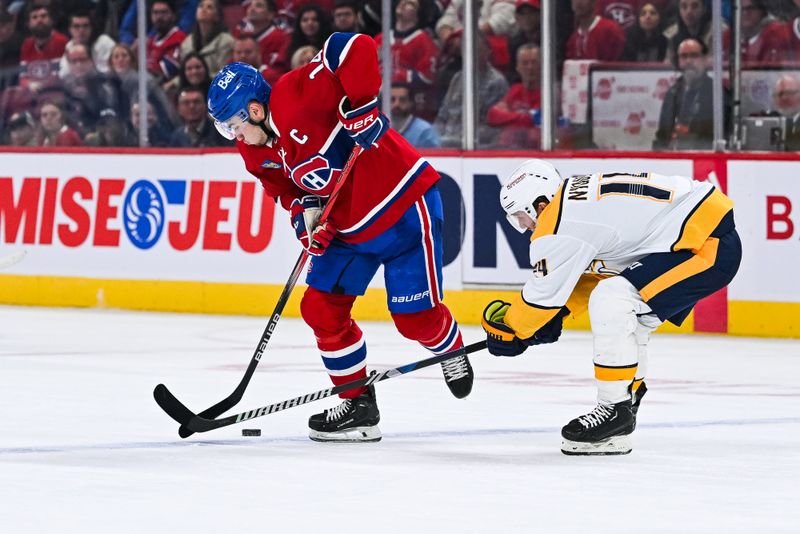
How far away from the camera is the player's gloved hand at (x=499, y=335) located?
4.63 meters

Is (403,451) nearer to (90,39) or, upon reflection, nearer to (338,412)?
(338,412)

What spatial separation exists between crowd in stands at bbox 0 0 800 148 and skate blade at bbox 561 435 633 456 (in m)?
3.76

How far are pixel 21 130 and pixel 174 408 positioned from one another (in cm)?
553

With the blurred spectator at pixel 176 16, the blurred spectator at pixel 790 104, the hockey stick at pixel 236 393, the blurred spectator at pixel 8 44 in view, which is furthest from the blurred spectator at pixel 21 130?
the hockey stick at pixel 236 393

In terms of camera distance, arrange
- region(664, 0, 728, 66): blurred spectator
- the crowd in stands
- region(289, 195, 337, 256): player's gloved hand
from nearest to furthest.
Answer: region(289, 195, 337, 256): player's gloved hand
region(664, 0, 728, 66): blurred spectator
the crowd in stands

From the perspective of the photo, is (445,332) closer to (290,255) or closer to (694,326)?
(694,326)

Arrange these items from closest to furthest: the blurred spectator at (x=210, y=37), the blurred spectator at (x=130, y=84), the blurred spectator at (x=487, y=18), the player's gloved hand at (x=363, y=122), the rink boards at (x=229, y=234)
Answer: the player's gloved hand at (x=363, y=122) → the rink boards at (x=229, y=234) → the blurred spectator at (x=487, y=18) → the blurred spectator at (x=210, y=37) → the blurred spectator at (x=130, y=84)

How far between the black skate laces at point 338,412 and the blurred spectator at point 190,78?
4.87m

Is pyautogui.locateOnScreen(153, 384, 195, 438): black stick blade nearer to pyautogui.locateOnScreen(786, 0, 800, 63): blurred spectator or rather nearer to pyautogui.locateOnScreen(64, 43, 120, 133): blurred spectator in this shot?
pyautogui.locateOnScreen(786, 0, 800, 63): blurred spectator

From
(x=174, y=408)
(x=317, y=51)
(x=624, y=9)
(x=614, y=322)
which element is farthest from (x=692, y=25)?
(x=174, y=408)

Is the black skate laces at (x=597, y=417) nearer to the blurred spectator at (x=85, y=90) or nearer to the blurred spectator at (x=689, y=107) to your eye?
the blurred spectator at (x=689, y=107)

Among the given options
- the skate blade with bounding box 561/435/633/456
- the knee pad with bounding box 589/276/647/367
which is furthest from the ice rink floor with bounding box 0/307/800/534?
the knee pad with bounding box 589/276/647/367

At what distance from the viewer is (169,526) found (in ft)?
11.8

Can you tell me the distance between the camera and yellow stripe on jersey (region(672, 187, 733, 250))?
4.57 m
